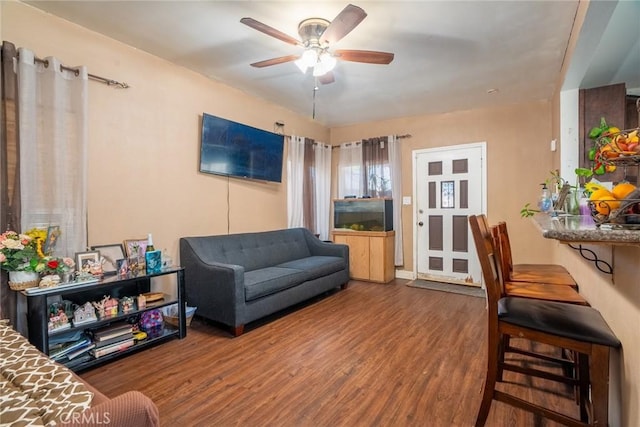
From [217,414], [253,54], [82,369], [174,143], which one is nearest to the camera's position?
[217,414]

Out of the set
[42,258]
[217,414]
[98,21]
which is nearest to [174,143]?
[98,21]

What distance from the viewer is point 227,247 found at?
328 cm

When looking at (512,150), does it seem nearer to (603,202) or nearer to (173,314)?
(603,202)

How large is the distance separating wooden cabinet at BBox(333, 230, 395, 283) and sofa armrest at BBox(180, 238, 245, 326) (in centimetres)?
231

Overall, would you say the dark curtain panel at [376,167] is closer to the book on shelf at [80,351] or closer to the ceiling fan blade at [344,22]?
the ceiling fan blade at [344,22]

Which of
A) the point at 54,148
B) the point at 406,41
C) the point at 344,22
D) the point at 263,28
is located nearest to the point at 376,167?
the point at 406,41

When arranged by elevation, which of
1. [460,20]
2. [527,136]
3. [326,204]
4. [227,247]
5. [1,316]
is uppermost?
[460,20]

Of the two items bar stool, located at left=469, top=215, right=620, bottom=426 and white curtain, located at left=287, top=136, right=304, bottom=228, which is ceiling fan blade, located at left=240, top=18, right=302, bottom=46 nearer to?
bar stool, located at left=469, top=215, right=620, bottom=426

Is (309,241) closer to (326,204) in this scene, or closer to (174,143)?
(326,204)

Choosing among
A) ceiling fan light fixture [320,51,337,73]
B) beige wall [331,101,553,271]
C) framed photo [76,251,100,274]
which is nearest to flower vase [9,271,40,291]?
framed photo [76,251,100,274]

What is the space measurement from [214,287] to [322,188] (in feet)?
8.94

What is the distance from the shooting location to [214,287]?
8.96 ft

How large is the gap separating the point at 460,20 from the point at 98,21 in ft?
9.03

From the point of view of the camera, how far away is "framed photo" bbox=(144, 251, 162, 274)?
2.47 meters
